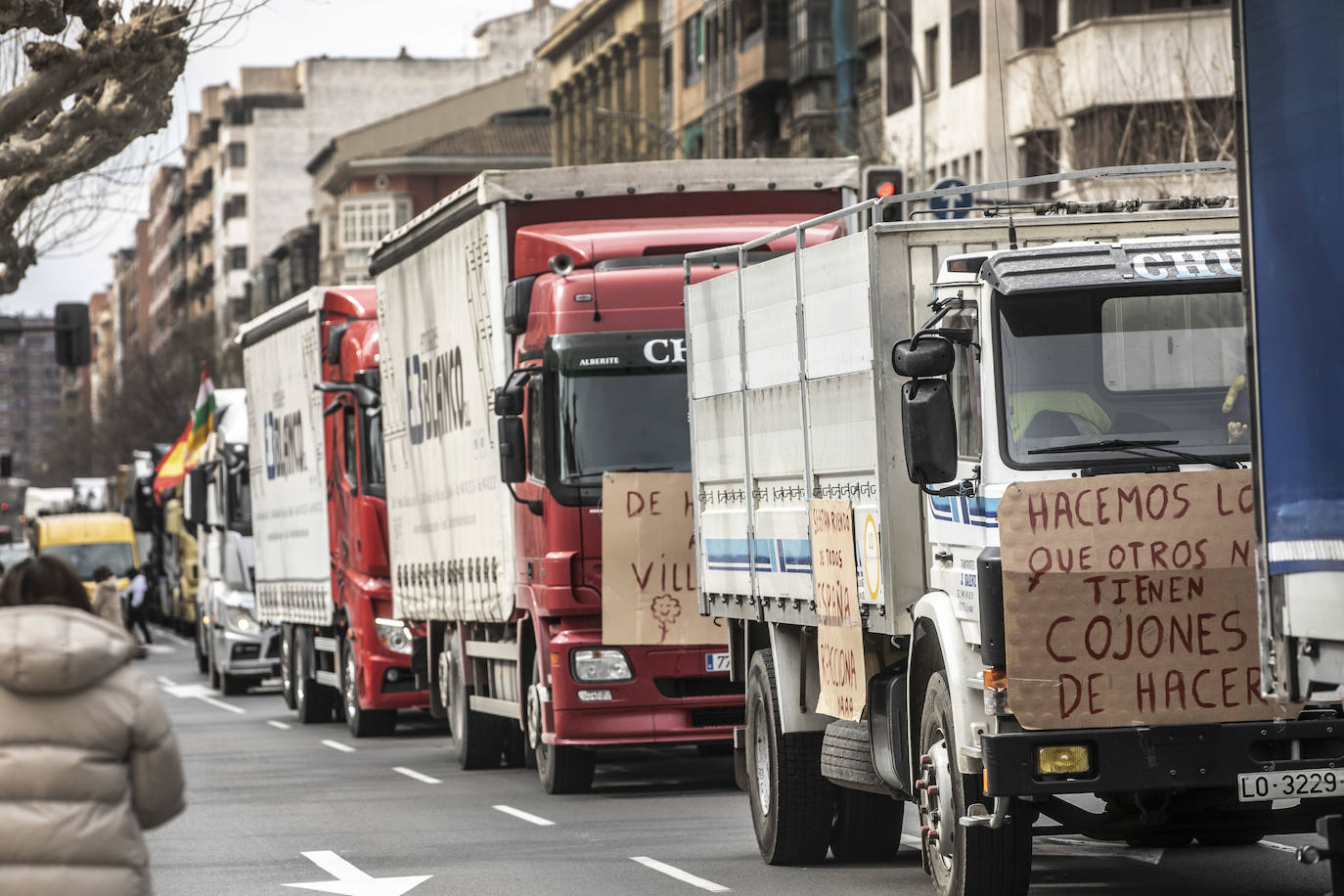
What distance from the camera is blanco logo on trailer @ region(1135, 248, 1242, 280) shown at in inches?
405

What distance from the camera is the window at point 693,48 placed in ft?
230

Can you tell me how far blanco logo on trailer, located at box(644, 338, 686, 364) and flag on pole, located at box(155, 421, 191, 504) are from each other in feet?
113

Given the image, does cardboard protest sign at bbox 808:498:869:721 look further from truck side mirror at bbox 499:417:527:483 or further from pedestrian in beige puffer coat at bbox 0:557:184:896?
pedestrian in beige puffer coat at bbox 0:557:184:896

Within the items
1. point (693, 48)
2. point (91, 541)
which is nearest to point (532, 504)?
point (91, 541)

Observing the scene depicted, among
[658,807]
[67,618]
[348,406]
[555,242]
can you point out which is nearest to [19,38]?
[348,406]

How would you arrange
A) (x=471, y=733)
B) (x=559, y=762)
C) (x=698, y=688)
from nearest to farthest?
(x=698, y=688), (x=559, y=762), (x=471, y=733)

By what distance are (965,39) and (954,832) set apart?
40.2 meters

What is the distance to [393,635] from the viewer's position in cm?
2408

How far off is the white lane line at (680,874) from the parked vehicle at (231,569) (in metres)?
20.1

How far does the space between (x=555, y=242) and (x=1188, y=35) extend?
23360 millimetres

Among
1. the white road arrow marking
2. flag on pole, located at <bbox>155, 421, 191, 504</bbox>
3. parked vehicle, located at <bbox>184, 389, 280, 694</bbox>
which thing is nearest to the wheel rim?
the white road arrow marking

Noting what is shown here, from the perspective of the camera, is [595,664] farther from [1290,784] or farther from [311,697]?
[311,697]

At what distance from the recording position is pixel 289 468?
1117 inches

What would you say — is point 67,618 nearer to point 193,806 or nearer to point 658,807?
point 658,807
